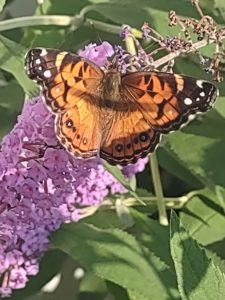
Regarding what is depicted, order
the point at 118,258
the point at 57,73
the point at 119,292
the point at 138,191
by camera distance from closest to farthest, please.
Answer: the point at 57,73
the point at 118,258
the point at 119,292
the point at 138,191

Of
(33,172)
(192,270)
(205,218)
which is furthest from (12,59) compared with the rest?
(192,270)

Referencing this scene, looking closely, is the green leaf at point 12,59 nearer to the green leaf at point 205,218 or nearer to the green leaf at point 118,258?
the green leaf at point 118,258

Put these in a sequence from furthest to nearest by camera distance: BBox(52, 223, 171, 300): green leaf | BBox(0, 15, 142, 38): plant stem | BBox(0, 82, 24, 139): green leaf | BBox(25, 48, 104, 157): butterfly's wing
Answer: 1. BBox(0, 82, 24, 139): green leaf
2. BBox(0, 15, 142, 38): plant stem
3. BBox(52, 223, 171, 300): green leaf
4. BBox(25, 48, 104, 157): butterfly's wing

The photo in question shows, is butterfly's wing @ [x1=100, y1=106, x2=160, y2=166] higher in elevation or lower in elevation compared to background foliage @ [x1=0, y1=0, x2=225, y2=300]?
higher

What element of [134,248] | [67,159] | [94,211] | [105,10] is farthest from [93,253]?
[105,10]

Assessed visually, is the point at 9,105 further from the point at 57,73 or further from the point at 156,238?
the point at 57,73

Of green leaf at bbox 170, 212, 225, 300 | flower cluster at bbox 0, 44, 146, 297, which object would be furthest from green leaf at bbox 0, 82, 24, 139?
green leaf at bbox 170, 212, 225, 300

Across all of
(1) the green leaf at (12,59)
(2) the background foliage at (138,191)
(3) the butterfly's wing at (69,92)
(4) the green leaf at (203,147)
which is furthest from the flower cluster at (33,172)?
(4) the green leaf at (203,147)

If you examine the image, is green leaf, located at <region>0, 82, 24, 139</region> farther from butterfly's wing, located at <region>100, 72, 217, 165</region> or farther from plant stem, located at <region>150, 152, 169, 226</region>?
butterfly's wing, located at <region>100, 72, 217, 165</region>
